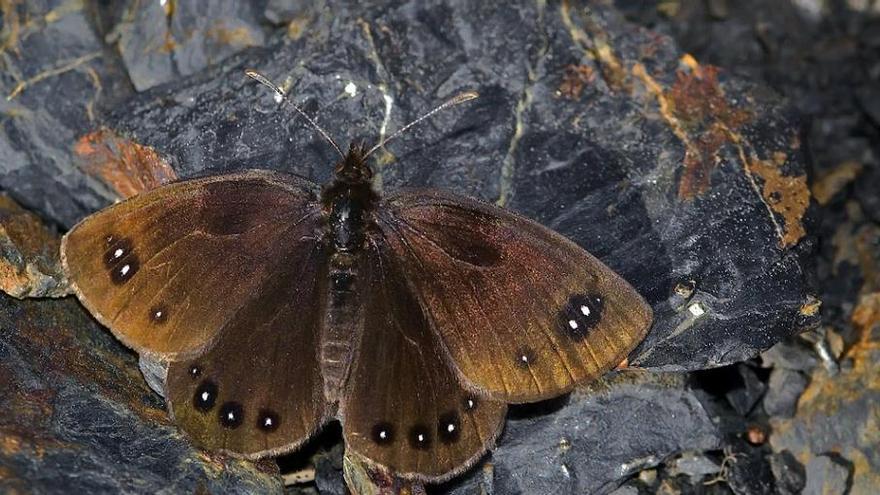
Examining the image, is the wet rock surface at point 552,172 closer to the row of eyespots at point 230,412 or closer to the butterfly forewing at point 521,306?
the row of eyespots at point 230,412

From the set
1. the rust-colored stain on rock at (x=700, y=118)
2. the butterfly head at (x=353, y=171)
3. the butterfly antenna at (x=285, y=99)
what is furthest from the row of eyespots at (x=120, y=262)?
the rust-colored stain on rock at (x=700, y=118)

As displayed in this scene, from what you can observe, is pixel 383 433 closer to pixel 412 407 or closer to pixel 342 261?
pixel 412 407

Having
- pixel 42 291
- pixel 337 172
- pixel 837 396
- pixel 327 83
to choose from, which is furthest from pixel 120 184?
pixel 837 396

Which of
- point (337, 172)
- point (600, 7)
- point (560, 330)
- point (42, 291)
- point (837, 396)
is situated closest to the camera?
point (560, 330)

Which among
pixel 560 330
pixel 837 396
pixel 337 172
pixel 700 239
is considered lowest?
pixel 837 396

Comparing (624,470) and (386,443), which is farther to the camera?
(624,470)

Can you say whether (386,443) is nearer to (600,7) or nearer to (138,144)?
(138,144)
